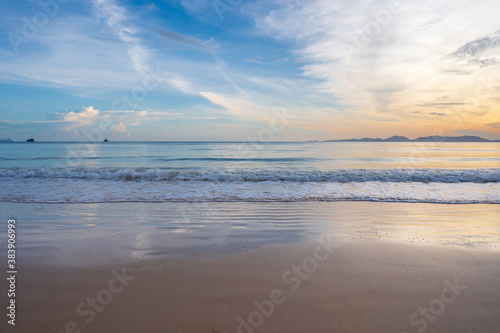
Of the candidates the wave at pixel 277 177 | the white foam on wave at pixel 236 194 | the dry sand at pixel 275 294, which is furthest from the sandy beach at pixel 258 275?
the wave at pixel 277 177

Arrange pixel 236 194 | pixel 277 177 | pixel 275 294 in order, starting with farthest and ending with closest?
pixel 277 177
pixel 236 194
pixel 275 294

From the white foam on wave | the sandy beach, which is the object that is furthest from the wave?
the sandy beach

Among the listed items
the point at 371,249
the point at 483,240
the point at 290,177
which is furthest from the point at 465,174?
the point at 371,249

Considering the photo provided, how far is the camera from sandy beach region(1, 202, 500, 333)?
286 centimetres

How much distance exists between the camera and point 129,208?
8320 mm

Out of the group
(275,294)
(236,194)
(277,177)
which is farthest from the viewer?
(277,177)

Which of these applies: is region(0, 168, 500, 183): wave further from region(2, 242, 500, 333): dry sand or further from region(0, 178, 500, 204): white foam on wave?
region(2, 242, 500, 333): dry sand

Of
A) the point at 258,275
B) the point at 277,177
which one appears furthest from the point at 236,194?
the point at 258,275

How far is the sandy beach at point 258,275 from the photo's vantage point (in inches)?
113

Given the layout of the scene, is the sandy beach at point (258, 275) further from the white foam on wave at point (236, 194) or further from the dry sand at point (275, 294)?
the white foam on wave at point (236, 194)

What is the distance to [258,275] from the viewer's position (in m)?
3.83

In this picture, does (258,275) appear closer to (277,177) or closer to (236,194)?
(236,194)

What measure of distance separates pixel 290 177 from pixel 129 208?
9776 mm

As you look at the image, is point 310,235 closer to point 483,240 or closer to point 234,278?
point 234,278
